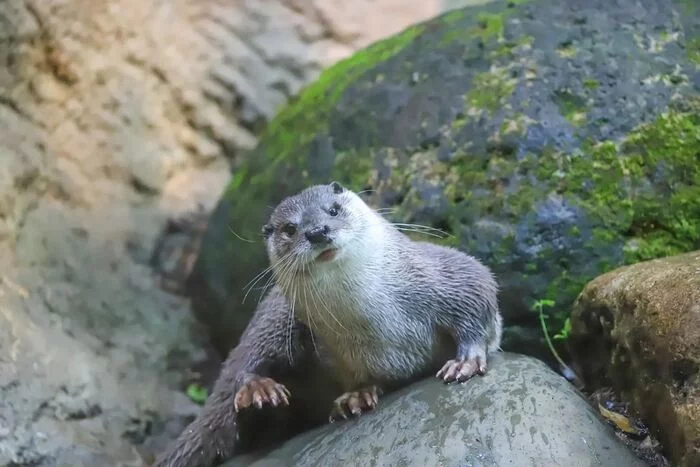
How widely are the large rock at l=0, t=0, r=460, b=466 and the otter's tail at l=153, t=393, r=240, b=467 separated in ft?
1.77

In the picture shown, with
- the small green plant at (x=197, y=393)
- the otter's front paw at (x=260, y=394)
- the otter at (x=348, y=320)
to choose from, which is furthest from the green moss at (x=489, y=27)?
the small green plant at (x=197, y=393)

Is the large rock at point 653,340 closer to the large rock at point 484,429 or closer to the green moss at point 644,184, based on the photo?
the large rock at point 484,429

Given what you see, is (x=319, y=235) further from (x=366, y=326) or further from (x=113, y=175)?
(x=113, y=175)

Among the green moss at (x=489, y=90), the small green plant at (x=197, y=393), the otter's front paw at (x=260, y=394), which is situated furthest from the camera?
the small green plant at (x=197, y=393)

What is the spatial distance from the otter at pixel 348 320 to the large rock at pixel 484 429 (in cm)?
9

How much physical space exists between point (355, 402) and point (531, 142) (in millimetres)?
1442

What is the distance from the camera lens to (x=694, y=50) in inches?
150

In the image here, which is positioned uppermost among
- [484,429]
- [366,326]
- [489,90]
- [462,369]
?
[489,90]

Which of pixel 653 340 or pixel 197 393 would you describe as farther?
pixel 197 393

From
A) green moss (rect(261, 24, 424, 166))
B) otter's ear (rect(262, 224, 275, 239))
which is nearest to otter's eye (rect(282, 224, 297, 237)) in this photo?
otter's ear (rect(262, 224, 275, 239))

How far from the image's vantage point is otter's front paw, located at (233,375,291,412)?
3182 mm

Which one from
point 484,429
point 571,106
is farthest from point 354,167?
point 484,429

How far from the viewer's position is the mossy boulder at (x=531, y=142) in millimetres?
3578

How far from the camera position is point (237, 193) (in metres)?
4.95
